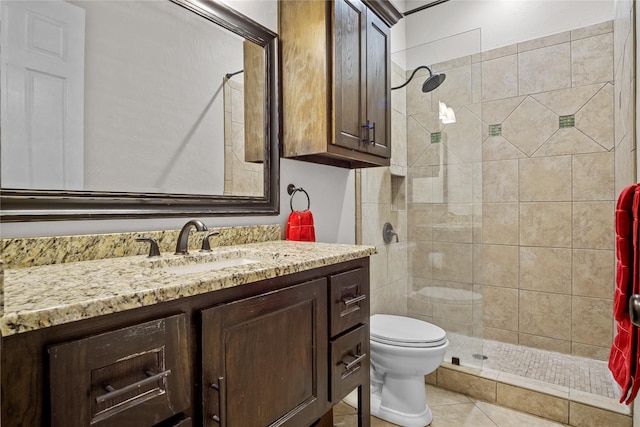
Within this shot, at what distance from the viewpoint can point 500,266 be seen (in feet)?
8.50

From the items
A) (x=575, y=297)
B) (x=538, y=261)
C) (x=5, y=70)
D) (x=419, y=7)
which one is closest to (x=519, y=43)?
(x=419, y=7)

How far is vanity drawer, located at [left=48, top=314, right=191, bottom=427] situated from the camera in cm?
57

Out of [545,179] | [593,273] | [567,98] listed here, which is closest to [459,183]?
[545,179]

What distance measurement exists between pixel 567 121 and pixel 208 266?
256 cm

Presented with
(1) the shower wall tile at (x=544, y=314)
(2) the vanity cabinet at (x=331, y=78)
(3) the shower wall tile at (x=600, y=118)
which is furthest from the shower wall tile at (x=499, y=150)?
(2) the vanity cabinet at (x=331, y=78)

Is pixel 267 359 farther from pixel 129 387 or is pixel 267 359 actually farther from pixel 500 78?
pixel 500 78

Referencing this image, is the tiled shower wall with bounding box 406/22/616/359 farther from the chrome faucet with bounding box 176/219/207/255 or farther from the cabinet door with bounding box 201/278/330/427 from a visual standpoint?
the chrome faucet with bounding box 176/219/207/255

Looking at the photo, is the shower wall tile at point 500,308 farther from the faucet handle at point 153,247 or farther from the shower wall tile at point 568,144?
the faucet handle at point 153,247

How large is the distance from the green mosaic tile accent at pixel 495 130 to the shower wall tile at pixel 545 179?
271 millimetres

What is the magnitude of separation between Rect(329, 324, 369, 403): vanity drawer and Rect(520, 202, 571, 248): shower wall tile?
1.77m

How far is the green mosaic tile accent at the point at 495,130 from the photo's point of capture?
2.60 m

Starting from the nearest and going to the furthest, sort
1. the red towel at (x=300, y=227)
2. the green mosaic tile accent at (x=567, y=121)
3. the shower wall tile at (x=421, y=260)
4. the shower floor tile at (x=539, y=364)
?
the red towel at (x=300, y=227) → the shower floor tile at (x=539, y=364) → the green mosaic tile accent at (x=567, y=121) → the shower wall tile at (x=421, y=260)

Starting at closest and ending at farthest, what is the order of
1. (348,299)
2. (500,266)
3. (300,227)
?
(348,299) < (300,227) < (500,266)

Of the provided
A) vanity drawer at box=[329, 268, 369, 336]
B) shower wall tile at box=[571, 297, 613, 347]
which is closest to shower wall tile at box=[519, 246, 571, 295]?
shower wall tile at box=[571, 297, 613, 347]
